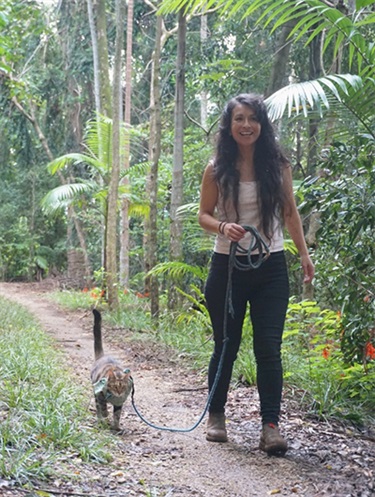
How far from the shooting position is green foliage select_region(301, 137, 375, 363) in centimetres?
388

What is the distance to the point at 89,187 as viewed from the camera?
12.1 meters

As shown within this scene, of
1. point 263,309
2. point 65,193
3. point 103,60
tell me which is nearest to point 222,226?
point 263,309

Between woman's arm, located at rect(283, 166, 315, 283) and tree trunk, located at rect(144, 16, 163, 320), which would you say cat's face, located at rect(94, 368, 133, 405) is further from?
tree trunk, located at rect(144, 16, 163, 320)

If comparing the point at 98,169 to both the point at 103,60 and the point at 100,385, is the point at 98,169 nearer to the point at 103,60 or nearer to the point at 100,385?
the point at 103,60

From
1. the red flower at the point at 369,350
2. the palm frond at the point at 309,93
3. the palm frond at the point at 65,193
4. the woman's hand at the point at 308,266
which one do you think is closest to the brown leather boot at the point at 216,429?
the woman's hand at the point at 308,266

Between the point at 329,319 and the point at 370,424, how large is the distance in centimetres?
153

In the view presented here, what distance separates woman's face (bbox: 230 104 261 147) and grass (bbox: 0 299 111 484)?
6.21ft

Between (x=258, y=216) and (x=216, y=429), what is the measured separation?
136 centimetres

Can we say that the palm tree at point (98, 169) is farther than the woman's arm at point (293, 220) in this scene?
Yes

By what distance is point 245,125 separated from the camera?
3.54 m

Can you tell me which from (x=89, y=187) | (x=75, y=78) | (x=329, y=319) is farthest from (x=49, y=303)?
(x=329, y=319)

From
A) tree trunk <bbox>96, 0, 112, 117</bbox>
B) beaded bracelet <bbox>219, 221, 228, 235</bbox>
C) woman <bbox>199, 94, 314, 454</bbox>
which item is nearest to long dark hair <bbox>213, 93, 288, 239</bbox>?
woman <bbox>199, 94, 314, 454</bbox>

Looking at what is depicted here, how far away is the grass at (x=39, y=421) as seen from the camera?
2.80 m

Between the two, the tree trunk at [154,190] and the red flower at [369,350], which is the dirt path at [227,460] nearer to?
the red flower at [369,350]
